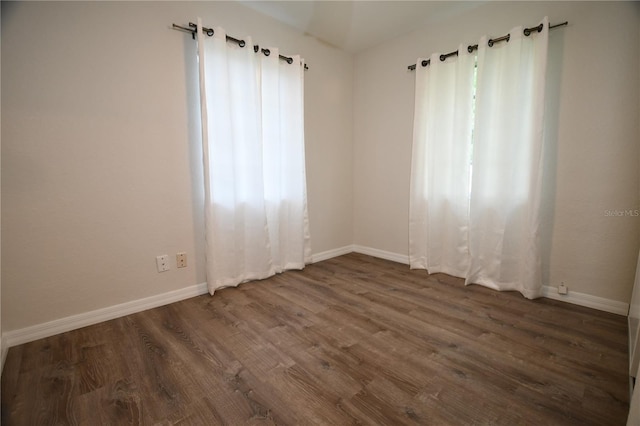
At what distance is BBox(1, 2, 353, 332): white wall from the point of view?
164 centimetres

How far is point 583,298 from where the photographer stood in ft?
6.96

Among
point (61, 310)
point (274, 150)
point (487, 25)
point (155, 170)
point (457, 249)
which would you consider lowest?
point (61, 310)

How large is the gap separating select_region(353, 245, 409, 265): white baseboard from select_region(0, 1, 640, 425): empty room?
0.22 ft

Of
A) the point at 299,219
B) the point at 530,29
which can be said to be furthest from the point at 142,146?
the point at 530,29

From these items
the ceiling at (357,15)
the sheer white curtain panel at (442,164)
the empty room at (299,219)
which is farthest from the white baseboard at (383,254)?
the ceiling at (357,15)

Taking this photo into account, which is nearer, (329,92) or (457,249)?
(457,249)

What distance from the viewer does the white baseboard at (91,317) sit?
5.47 ft

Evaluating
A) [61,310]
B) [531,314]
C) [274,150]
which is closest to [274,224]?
[274,150]

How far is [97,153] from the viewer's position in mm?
1857

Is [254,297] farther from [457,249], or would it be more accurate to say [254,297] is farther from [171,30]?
[171,30]

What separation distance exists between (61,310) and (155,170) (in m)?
1.07

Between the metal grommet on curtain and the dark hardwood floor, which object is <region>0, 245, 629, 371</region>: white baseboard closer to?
the dark hardwood floor

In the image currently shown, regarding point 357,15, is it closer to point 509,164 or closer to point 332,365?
point 509,164

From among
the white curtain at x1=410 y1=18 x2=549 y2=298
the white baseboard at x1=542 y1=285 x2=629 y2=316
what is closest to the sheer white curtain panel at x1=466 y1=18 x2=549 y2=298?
the white curtain at x1=410 y1=18 x2=549 y2=298
